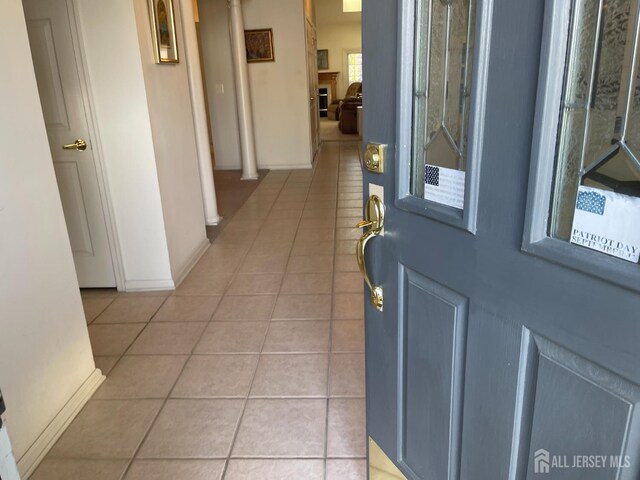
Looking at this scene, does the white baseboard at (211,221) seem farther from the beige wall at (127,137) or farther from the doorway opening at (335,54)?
the doorway opening at (335,54)

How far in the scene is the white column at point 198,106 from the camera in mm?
3721

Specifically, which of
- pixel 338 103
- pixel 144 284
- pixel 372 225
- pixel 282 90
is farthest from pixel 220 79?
pixel 338 103

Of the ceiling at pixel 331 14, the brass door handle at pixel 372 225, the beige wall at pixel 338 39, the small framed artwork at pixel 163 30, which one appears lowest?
the brass door handle at pixel 372 225

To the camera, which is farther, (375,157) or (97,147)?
(97,147)

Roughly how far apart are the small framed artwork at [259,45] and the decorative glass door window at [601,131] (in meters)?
6.87

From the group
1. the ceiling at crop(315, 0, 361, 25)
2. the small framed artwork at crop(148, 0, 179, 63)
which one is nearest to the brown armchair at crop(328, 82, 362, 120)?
the ceiling at crop(315, 0, 361, 25)

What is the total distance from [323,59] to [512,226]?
15.9m

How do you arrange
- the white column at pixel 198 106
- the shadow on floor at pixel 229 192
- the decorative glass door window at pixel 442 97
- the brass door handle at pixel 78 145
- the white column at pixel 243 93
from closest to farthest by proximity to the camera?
the decorative glass door window at pixel 442 97, the brass door handle at pixel 78 145, the white column at pixel 198 106, the shadow on floor at pixel 229 192, the white column at pixel 243 93

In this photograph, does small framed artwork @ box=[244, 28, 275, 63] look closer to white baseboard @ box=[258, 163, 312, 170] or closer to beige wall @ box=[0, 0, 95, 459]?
white baseboard @ box=[258, 163, 312, 170]

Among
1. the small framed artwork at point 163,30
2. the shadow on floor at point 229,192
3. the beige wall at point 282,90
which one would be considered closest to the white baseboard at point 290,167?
the beige wall at point 282,90

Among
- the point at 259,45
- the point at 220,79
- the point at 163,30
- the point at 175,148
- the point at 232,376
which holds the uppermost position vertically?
the point at 259,45

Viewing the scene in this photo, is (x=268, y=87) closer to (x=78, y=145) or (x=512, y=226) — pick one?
(x=78, y=145)

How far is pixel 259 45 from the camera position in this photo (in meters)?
7.00

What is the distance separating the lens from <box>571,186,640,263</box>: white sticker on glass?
645mm
